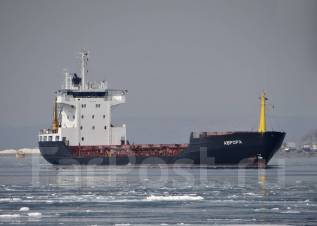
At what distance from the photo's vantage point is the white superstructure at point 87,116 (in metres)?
85.8

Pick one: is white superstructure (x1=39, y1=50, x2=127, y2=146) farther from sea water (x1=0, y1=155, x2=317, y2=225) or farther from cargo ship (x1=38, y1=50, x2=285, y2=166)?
sea water (x1=0, y1=155, x2=317, y2=225)

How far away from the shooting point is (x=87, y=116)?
282ft

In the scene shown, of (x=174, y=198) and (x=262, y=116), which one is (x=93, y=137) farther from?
(x=174, y=198)

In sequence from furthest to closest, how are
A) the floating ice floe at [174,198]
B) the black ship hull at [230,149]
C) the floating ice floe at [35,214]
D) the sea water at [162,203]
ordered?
1. the black ship hull at [230,149]
2. the floating ice floe at [174,198]
3. the floating ice floe at [35,214]
4. the sea water at [162,203]

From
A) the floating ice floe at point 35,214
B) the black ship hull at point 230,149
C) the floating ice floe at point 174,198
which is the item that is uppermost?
the black ship hull at point 230,149

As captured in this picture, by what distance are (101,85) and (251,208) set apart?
176 ft

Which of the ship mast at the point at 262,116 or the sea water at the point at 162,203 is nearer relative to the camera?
the sea water at the point at 162,203

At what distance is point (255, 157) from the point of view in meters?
74.5

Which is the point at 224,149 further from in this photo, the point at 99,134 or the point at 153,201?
the point at 153,201

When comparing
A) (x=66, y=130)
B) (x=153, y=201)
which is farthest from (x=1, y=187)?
(x=66, y=130)

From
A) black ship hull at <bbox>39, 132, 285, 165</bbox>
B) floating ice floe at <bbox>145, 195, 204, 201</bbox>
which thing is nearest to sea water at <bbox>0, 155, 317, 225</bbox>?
floating ice floe at <bbox>145, 195, 204, 201</bbox>

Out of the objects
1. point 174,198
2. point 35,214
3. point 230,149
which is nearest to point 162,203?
point 174,198

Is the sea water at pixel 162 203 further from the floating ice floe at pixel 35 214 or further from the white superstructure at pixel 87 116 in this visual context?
the white superstructure at pixel 87 116

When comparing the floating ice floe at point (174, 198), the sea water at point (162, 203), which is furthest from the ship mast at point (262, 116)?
the floating ice floe at point (174, 198)
